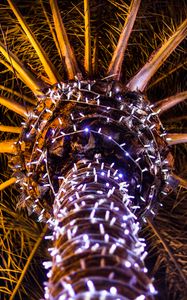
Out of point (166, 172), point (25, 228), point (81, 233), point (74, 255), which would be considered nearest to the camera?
point (74, 255)

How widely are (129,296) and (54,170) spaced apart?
1695mm

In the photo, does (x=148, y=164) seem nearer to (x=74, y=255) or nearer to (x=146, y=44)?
(x=74, y=255)

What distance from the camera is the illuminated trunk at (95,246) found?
2.19 m

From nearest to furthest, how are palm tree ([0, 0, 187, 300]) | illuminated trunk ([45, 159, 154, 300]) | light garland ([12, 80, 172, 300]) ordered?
illuminated trunk ([45, 159, 154, 300]) → palm tree ([0, 0, 187, 300]) → light garland ([12, 80, 172, 300])

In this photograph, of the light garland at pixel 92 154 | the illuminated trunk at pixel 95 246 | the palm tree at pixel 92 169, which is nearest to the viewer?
the illuminated trunk at pixel 95 246

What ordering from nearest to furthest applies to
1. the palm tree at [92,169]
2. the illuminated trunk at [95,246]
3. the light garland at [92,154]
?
the illuminated trunk at [95,246], the palm tree at [92,169], the light garland at [92,154]

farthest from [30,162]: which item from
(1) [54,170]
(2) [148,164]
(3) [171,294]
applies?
(3) [171,294]

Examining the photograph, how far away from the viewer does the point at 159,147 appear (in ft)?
12.8

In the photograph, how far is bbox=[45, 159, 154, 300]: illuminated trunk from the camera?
2193mm

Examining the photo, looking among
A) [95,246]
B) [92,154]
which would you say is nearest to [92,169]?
[92,154]

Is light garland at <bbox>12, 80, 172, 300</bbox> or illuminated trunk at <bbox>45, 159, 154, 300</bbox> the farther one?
light garland at <bbox>12, 80, 172, 300</bbox>

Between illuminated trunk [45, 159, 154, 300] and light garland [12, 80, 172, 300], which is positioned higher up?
light garland [12, 80, 172, 300]

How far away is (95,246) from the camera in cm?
242

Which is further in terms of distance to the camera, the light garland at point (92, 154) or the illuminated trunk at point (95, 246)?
Answer: the light garland at point (92, 154)
